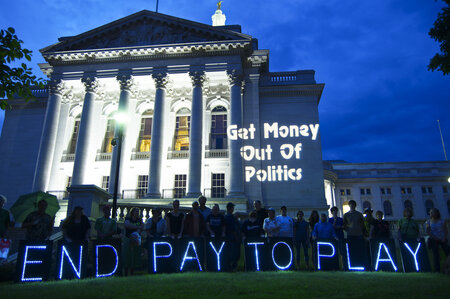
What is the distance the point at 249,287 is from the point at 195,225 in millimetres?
3760

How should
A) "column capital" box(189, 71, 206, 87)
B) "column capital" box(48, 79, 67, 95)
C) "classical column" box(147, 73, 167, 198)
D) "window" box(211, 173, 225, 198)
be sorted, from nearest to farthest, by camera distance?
"classical column" box(147, 73, 167, 198) → "column capital" box(189, 71, 206, 87) → "window" box(211, 173, 225, 198) → "column capital" box(48, 79, 67, 95)

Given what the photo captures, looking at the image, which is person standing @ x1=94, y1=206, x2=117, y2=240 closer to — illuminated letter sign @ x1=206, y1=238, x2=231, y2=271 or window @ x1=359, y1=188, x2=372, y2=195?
illuminated letter sign @ x1=206, y1=238, x2=231, y2=271

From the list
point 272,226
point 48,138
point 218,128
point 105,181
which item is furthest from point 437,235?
point 48,138

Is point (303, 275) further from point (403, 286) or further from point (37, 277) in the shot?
point (37, 277)

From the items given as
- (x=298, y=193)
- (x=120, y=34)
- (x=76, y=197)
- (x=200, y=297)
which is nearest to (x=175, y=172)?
(x=298, y=193)

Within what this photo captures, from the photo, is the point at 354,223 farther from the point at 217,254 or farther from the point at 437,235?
the point at 217,254

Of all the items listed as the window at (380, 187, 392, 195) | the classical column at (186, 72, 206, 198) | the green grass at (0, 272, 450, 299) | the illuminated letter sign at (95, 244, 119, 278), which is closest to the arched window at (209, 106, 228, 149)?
the classical column at (186, 72, 206, 198)

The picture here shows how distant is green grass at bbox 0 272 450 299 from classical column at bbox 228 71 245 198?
57.9 ft

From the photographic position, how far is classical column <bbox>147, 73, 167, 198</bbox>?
2608 cm

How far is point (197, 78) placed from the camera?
28.4 meters

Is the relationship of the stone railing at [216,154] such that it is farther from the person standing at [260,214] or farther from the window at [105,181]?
the person standing at [260,214]

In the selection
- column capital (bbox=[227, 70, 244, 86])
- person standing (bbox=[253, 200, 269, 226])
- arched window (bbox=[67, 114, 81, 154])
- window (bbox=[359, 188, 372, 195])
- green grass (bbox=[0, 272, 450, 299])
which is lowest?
green grass (bbox=[0, 272, 450, 299])

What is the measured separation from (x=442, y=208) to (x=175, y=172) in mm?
40989

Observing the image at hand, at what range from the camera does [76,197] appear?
13.9 metres
